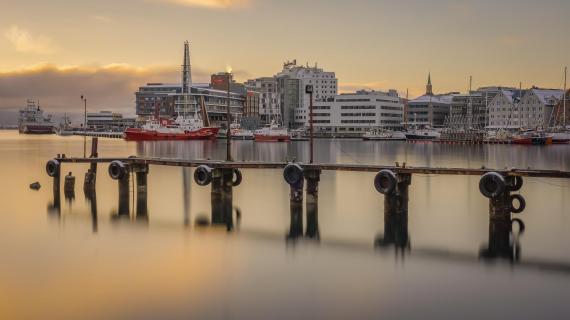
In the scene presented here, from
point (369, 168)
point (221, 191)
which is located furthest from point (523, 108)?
point (369, 168)

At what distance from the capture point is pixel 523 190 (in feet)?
163

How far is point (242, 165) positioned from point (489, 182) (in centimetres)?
1459

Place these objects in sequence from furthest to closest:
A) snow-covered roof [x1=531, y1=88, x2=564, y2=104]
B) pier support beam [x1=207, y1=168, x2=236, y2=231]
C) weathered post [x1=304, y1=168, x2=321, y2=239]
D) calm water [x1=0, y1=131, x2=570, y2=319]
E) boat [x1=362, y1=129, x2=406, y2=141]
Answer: boat [x1=362, y1=129, x2=406, y2=141], snow-covered roof [x1=531, y1=88, x2=564, y2=104], pier support beam [x1=207, y1=168, x2=236, y2=231], weathered post [x1=304, y1=168, x2=321, y2=239], calm water [x1=0, y1=131, x2=570, y2=319]

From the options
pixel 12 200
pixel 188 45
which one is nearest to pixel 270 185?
pixel 12 200

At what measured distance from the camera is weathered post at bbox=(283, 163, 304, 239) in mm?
33281

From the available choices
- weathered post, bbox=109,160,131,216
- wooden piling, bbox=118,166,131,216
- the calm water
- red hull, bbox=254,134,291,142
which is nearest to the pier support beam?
the calm water

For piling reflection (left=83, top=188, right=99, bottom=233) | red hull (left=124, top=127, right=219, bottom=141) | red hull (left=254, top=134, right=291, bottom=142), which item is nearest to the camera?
piling reflection (left=83, top=188, right=99, bottom=233)

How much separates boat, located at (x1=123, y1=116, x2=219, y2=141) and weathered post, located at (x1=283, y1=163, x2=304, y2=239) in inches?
6008

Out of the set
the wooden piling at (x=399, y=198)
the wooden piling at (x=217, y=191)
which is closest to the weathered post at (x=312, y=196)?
the wooden piling at (x=399, y=198)

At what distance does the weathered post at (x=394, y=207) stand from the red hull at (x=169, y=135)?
157 metres

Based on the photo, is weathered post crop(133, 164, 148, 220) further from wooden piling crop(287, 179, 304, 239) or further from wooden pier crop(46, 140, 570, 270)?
wooden piling crop(287, 179, 304, 239)

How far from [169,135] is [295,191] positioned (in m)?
153

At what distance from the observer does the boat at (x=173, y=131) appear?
185 metres

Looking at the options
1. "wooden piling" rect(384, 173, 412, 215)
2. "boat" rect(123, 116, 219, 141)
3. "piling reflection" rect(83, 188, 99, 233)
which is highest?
"boat" rect(123, 116, 219, 141)
